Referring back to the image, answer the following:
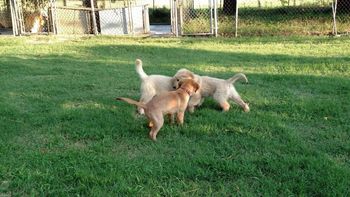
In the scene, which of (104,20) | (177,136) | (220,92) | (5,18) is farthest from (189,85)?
(5,18)

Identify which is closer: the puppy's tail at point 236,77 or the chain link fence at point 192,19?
the puppy's tail at point 236,77

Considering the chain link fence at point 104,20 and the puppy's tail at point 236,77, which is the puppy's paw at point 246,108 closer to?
the puppy's tail at point 236,77

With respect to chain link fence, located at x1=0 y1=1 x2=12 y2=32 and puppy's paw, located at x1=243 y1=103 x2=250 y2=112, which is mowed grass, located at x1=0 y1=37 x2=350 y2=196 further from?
chain link fence, located at x1=0 y1=1 x2=12 y2=32

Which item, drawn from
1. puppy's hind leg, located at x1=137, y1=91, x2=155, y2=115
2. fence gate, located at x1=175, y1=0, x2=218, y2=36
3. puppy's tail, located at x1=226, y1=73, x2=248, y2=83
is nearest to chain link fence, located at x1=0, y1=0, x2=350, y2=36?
fence gate, located at x1=175, y1=0, x2=218, y2=36

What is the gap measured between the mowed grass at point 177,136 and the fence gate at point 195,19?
521 cm

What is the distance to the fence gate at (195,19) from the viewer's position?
14.2m

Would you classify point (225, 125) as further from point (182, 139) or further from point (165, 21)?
point (165, 21)

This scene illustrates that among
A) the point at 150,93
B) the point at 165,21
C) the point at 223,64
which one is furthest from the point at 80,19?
the point at 150,93

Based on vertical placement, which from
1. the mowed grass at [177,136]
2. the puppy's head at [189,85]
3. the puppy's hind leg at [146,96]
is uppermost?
the puppy's head at [189,85]

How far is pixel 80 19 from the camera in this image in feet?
51.9

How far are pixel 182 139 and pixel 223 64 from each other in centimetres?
468

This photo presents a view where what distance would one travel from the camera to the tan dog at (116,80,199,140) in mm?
4633

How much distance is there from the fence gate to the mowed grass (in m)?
5.21

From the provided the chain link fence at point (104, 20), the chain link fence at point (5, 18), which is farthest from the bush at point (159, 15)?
the chain link fence at point (5, 18)
